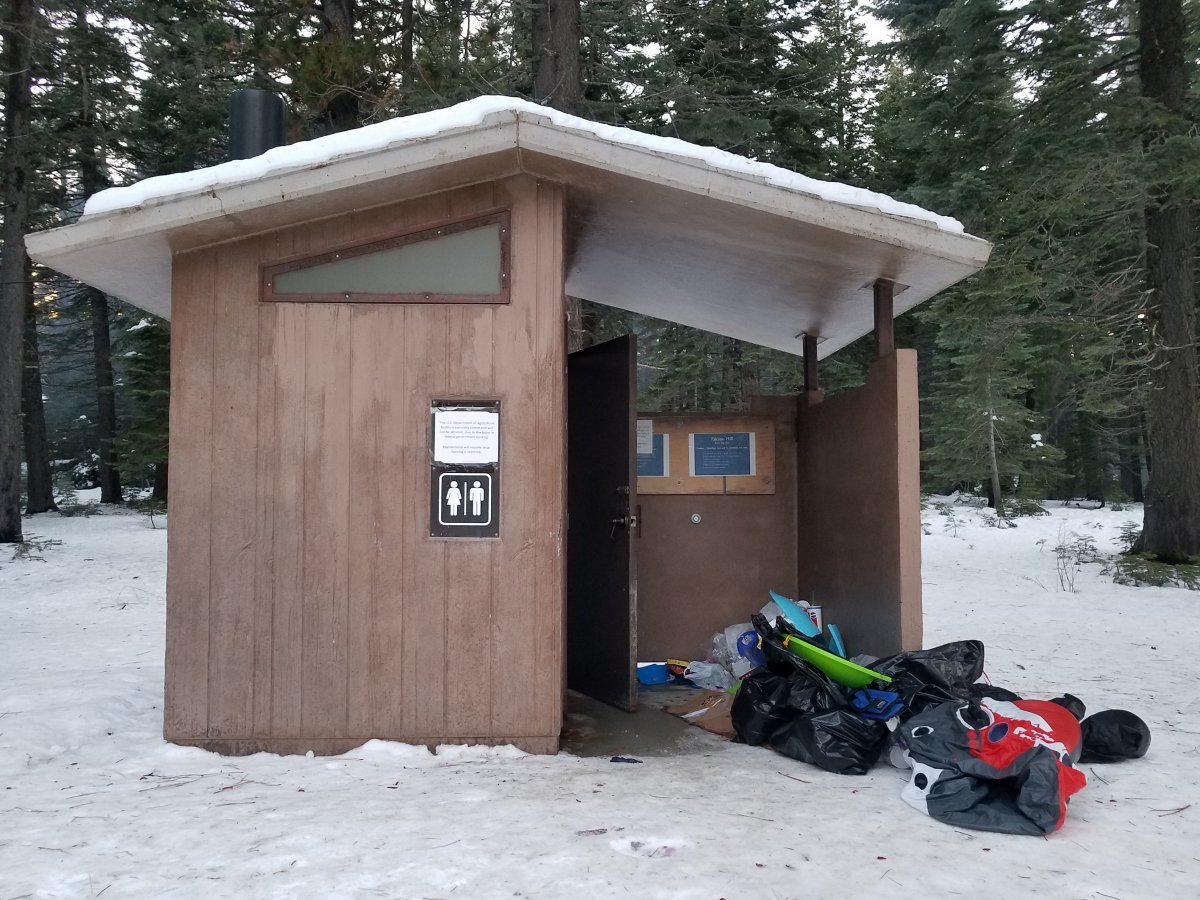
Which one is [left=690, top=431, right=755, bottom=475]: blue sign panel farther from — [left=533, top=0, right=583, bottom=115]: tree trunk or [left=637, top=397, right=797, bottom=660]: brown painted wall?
[left=533, top=0, right=583, bottom=115]: tree trunk

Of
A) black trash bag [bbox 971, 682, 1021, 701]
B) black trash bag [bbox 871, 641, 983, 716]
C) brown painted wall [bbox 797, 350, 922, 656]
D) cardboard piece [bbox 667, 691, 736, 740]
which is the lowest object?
cardboard piece [bbox 667, 691, 736, 740]

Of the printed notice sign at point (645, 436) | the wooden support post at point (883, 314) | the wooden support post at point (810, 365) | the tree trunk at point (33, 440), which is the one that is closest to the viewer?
the wooden support post at point (883, 314)

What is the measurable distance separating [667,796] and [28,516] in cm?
2043

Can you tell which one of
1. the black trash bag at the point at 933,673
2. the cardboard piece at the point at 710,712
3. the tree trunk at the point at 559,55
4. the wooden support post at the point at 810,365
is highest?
the tree trunk at the point at 559,55

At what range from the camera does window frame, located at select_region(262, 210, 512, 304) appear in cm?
438

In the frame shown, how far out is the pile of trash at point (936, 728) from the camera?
11.4 ft

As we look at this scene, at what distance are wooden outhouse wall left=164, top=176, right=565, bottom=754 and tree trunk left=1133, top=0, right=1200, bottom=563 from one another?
9.82 m

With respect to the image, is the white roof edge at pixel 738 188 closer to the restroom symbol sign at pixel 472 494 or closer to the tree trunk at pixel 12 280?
the restroom symbol sign at pixel 472 494

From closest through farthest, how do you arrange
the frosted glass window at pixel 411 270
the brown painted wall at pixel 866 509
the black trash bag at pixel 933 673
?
the black trash bag at pixel 933 673, the frosted glass window at pixel 411 270, the brown painted wall at pixel 866 509

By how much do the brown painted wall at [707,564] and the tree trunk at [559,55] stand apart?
2.97 m

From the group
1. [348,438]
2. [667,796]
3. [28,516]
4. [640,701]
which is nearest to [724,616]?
[640,701]

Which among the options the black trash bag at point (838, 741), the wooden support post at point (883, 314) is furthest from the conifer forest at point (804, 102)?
the black trash bag at point (838, 741)

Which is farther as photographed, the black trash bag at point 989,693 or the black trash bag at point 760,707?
the black trash bag at point 760,707

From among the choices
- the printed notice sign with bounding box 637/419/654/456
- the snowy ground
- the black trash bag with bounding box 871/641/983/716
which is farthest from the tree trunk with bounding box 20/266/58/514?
the black trash bag with bounding box 871/641/983/716
